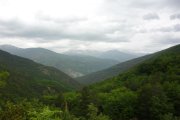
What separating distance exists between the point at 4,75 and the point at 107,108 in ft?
150

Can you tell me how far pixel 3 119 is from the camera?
704 inches

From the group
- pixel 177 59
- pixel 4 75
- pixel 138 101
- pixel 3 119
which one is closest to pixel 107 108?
pixel 138 101

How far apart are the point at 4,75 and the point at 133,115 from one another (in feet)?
144

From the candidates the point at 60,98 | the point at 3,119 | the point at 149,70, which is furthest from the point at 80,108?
the point at 149,70

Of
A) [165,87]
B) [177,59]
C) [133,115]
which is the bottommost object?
[133,115]

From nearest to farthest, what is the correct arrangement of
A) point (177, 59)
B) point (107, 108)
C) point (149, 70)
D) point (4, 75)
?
point (4, 75) → point (107, 108) → point (177, 59) → point (149, 70)

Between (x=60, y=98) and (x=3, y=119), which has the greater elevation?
(x=3, y=119)

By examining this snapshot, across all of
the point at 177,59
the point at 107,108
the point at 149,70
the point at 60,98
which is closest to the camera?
the point at 107,108

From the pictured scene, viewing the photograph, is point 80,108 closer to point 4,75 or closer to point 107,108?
point 107,108

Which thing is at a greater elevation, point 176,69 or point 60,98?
point 176,69

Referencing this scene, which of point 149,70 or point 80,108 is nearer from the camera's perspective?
point 80,108

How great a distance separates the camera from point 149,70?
155 m

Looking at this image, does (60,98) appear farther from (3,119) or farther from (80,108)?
(3,119)

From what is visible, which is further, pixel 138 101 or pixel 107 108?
pixel 107 108
